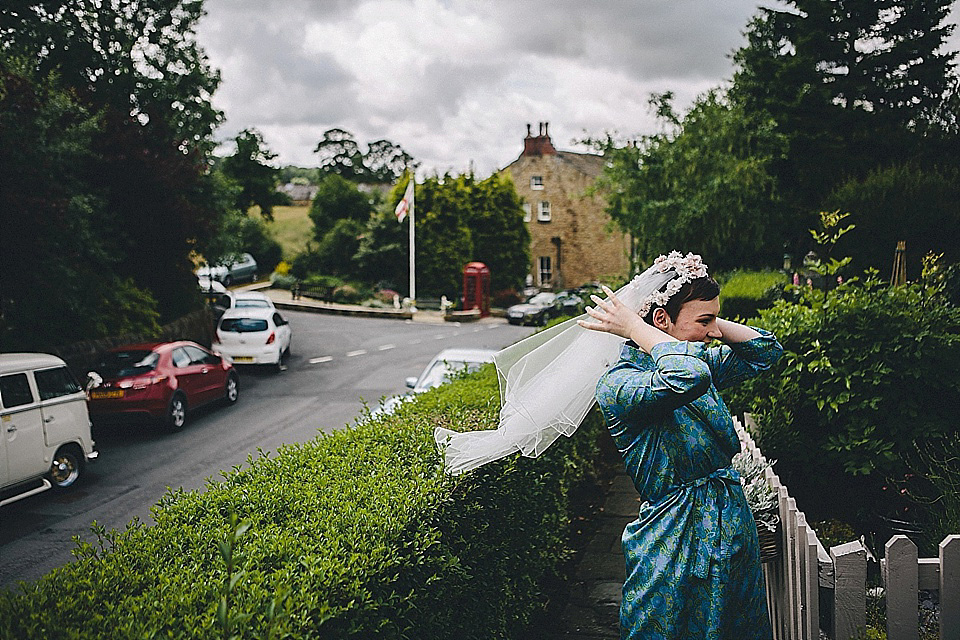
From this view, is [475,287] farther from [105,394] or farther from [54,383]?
[54,383]

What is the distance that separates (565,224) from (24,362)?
4360cm

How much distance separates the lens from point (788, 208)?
62.1ft

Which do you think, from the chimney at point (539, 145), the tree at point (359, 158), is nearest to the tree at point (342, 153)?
the tree at point (359, 158)

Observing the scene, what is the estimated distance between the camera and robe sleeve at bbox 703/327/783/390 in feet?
12.3

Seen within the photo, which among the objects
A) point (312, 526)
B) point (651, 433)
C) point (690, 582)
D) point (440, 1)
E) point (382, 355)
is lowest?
point (382, 355)

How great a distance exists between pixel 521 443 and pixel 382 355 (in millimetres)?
18951

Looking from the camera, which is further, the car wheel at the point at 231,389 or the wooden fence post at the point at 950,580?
the car wheel at the point at 231,389

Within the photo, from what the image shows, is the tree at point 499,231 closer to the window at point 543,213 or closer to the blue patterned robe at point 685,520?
the window at point 543,213

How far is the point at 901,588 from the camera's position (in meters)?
3.13

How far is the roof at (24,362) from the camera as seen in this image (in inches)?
343

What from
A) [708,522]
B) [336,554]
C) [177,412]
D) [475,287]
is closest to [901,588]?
[708,522]

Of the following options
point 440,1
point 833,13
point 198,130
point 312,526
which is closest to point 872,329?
point 312,526

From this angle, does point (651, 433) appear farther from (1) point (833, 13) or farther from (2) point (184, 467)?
(1) point (833, 13)

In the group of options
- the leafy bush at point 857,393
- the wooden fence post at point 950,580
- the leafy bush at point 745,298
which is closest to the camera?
the wooden fence post at point 950,580
